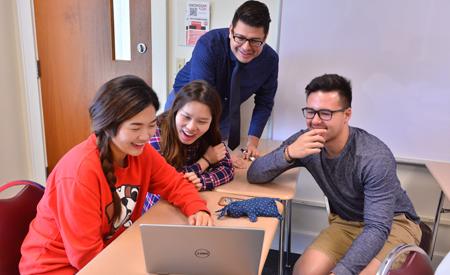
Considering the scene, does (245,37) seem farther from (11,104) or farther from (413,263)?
(11,104)

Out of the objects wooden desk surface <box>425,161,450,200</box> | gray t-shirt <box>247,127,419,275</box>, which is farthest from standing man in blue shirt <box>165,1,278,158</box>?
wooden desk surface <box>425,161,450,200</box>

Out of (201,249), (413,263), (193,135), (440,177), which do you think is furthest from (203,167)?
(440,177)

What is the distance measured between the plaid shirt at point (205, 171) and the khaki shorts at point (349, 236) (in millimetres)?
498

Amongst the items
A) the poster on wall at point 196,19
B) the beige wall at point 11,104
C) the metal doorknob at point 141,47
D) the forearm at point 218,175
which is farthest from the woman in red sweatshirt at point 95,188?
the beige wall at point 11,104

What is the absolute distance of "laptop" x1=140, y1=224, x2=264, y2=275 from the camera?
37.9 inches

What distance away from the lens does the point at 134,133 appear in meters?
1.23

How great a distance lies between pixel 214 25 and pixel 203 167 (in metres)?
1.07

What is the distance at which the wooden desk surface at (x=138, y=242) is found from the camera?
1.05m

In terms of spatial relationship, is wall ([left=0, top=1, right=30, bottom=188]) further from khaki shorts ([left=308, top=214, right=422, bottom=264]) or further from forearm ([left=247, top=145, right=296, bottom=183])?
khaki shorts ([left=308, top=214, right=422, bottom=264])

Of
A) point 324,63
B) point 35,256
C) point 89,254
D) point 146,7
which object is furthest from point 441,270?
point 146,7

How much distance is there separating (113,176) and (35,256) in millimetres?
329

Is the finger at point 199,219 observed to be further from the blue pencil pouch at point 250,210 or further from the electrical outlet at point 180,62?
the electrical outlet at point 180,62

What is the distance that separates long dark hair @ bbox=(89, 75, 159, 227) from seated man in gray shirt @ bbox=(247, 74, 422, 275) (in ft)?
2.27

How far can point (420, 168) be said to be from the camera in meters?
2.26
